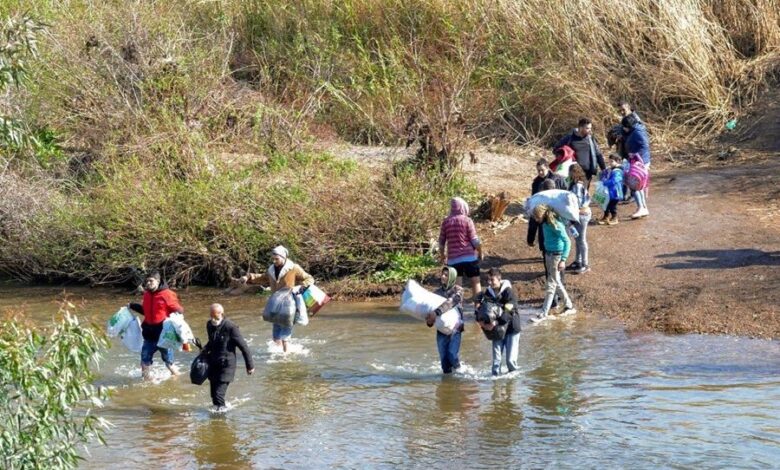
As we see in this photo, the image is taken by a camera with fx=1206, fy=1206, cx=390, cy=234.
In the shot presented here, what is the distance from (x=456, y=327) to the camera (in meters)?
12.6

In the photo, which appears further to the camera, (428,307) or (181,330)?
(181,330)

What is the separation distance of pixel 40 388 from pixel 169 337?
539cm

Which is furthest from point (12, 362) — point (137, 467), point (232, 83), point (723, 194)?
point (232, 83)

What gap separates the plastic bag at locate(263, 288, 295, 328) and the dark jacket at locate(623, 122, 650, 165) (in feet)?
21.4

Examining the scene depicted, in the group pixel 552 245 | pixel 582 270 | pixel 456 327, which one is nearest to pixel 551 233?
pixel 552 245

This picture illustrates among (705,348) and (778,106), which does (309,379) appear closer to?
(705,348)

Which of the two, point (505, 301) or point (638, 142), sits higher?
point (638, 142)

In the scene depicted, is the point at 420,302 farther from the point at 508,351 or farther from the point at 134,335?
the point at 134,335

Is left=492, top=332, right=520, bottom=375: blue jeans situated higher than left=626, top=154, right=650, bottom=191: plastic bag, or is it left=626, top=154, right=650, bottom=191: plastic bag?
left=626, top=154, right=650, bottom=191: plastic bag

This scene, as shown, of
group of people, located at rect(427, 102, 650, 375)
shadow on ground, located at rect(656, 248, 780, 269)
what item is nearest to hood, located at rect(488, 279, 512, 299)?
group of people, located at rect(427, 102, 650, 375)

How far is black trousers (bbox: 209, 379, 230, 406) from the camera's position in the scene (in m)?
12.1

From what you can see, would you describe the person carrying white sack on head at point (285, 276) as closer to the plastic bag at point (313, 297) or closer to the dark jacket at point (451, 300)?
the plastic bag at point (313, 297)

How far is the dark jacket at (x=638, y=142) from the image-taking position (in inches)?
700

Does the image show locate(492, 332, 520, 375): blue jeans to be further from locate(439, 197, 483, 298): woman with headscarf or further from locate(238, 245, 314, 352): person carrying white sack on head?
locate(238, 245, 314, 352): person carrying white sack on head
